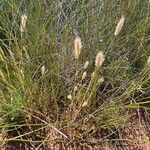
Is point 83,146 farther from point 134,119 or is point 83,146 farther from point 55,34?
point 55,34

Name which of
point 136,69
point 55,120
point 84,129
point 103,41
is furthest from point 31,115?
point 136,69

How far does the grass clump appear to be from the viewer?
5.02 feet

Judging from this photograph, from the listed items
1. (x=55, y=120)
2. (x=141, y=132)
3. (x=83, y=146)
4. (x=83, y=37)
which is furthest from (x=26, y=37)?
(x=141, y=132)

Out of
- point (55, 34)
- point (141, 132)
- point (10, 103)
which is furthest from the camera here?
point (141, 132)

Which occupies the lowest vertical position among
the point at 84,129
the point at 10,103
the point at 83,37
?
the point at 84,129

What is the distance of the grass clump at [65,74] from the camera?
153 centimetres

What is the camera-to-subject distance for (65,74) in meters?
1.59

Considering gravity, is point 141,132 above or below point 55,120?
below

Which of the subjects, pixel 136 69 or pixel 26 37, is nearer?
pixel 26 37

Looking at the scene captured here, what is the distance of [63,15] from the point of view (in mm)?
1740

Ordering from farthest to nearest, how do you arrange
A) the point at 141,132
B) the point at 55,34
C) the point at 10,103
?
the point at 141,132 < the point at 55,34 < the point at 10,103

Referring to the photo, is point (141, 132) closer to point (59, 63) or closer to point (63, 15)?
point (59, 63)

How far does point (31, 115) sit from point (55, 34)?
330mm

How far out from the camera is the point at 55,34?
163 cm
